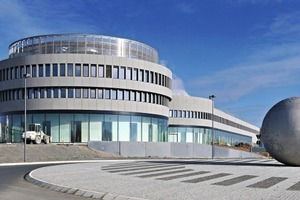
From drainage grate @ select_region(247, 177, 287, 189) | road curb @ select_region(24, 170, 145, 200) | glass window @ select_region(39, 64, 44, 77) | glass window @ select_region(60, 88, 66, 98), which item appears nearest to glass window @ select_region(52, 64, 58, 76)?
glass window @ select_region(39, 64, 44, 77)

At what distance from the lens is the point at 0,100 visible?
62000 mm

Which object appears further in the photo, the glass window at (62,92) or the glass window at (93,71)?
the glass window at (93,71)

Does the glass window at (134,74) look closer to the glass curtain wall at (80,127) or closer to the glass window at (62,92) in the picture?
the glass curtain wall at (80,127)

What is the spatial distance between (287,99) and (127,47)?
1592 inches

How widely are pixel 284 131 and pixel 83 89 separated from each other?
3786cm

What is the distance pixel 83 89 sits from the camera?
57.5 metres

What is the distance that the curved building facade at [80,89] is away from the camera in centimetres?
5691

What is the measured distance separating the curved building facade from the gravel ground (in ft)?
14.7

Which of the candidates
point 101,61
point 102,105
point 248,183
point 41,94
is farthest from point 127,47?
point 248,183

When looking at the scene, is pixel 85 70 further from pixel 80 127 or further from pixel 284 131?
pixel 284 131

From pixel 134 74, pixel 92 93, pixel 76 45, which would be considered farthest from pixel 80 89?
pixel 134 74

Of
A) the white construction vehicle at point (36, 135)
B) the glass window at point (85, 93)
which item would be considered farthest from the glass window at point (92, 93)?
the white construction vehicle at point (36, 135)

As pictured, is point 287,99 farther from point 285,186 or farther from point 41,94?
point 41,94

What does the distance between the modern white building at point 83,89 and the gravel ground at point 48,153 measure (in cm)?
458
